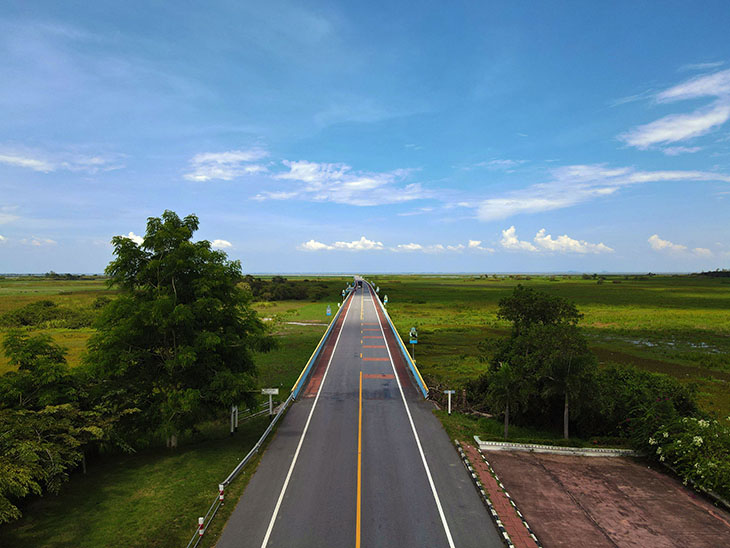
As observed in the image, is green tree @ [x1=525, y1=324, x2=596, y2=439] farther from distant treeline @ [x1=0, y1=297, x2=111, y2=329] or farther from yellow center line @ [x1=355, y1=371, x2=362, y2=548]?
distant treeline @ [x1=0, y1=297, x2=111, y2=329]

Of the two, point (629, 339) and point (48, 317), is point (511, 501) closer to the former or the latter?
point (629, 339)

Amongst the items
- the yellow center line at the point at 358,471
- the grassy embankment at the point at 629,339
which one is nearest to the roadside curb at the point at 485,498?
the yellow center line at the point at 358,471

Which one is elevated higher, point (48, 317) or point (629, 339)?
point (48, 317)

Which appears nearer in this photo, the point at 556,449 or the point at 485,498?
the point at 485,498

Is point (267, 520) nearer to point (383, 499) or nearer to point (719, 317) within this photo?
point (383, 499)

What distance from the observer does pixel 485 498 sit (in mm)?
15898

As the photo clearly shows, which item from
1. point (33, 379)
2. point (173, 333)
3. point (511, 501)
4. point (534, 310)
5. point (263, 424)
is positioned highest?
point (534, 310)

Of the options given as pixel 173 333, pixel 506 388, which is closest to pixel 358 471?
pixel 506 388

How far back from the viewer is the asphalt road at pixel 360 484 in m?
13.8

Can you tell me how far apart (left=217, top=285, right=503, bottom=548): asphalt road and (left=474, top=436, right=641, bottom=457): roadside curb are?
2.26 m

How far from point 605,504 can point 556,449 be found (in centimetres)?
493

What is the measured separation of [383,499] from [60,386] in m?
15.2

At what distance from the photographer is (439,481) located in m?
17.5

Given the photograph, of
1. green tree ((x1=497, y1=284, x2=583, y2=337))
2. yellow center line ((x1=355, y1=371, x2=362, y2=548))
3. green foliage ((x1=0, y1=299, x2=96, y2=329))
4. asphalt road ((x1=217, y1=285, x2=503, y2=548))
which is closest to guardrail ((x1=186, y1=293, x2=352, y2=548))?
asphalt road ((x1=217, y1=285, x2=503, y2=548))
